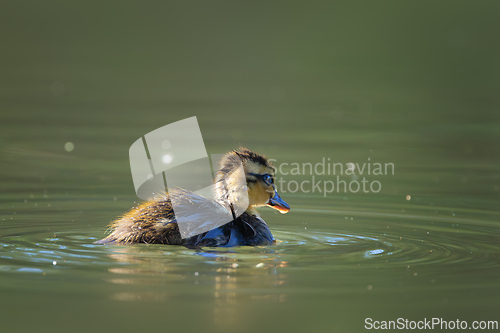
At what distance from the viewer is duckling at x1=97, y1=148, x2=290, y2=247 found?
6602 mm

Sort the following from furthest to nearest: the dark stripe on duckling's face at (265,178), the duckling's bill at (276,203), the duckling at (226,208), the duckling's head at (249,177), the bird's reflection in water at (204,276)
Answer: the duckling's bill at (276,203) → the dark stripe on duckling's face at (265,178) → the duckling's head at (249,177) → the duckling at (226,208) → the bird's reflection in water at (204,276)

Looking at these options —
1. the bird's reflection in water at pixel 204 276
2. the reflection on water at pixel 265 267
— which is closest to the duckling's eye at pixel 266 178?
the reflection on water at pixel 265 267

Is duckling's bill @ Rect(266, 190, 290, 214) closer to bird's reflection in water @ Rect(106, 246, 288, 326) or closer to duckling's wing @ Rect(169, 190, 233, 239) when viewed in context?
duckling's wing @ Rect(169, 190, 233, 239)

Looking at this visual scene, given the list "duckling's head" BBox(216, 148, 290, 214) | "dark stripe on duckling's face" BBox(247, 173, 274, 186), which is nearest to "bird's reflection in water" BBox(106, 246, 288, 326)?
"duckling's head" BBox(216, 148, 290, 214)

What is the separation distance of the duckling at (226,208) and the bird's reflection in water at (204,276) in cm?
20

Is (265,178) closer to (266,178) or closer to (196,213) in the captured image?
(266,178)

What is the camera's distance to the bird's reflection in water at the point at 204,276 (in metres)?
4.98

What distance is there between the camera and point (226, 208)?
277 inches

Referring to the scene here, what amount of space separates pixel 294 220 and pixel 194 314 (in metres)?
3.45

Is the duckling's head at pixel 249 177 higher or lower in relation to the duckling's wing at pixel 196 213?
higher

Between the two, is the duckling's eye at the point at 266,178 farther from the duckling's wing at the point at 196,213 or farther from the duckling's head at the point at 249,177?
the duckling's wing at the point at 196,213

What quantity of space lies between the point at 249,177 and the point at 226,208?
17.6 inches

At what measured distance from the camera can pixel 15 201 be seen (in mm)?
8430

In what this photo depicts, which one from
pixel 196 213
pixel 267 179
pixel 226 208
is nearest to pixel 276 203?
pixel 267 179
